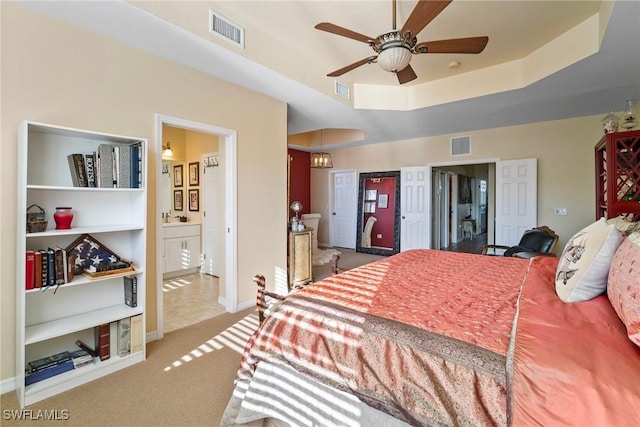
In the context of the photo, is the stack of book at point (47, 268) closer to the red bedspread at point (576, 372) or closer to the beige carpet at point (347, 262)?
the red bedspread at point (576, 372)

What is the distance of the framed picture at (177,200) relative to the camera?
5.40 m

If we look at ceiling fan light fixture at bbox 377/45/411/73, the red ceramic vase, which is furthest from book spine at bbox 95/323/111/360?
ceiling fan light fixture at bbox 377/45/411/73

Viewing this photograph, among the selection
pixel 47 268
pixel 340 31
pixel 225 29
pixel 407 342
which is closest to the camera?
pixel 407 342

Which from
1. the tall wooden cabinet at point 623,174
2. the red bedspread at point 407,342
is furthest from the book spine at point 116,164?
the tall wooden cabinet at point 623,174

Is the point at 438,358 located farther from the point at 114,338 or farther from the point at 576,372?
the point at 114,338

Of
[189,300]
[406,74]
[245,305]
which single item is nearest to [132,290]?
[245,305]

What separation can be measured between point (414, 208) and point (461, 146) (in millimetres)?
1472

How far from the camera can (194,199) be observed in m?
5.12

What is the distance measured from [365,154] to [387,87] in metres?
2.84

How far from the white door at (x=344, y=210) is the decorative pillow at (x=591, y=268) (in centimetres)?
578

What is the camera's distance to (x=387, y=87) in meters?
4.11

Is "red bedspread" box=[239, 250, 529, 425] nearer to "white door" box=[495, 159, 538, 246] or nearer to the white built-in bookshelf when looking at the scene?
the white built-in bookshelf

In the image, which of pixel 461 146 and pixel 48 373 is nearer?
pixel 48 373

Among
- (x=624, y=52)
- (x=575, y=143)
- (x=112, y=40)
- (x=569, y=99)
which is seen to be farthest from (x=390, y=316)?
(x=575, y=143)
